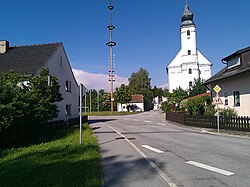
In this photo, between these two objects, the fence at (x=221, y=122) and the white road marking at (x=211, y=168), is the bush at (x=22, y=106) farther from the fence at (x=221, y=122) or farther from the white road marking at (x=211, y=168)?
the fence at (x=221, y=122)

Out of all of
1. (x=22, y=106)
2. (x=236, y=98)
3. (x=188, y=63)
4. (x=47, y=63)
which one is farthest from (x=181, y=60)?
(x=22, y=106)

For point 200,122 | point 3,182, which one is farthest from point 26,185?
point 200,122

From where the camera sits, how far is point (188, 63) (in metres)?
57.2

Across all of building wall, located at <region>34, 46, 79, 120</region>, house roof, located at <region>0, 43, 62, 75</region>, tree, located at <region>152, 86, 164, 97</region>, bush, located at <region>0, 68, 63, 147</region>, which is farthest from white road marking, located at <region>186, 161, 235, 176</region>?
tree, located at <region>152, 86, 164, 97</region>

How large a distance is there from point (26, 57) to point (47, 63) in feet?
10.1

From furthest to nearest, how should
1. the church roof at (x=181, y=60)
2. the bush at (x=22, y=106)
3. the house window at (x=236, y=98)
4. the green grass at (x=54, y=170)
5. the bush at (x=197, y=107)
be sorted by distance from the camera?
1. the church roof at (x=181, y=60)
2. the bush at (x=197, y=107)
3. the house window at (x=236, y=98)
4. the bush at (x=22, y=106)
5. the green grass at (x=54, y=170)

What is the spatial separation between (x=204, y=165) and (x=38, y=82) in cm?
1078

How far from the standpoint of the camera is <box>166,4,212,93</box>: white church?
5712 centimetres

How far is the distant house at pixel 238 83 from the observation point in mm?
19547

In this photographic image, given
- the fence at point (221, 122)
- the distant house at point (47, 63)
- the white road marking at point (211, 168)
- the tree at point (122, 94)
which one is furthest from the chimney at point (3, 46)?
the tree at point (122, 94)

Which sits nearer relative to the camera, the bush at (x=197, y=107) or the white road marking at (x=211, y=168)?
the white road marking at (x=211, y=168)

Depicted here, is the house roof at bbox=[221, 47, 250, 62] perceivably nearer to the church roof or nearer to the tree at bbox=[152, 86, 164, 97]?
the church roof

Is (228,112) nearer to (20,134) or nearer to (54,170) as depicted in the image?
(20,134)

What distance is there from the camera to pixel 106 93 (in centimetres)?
7650
